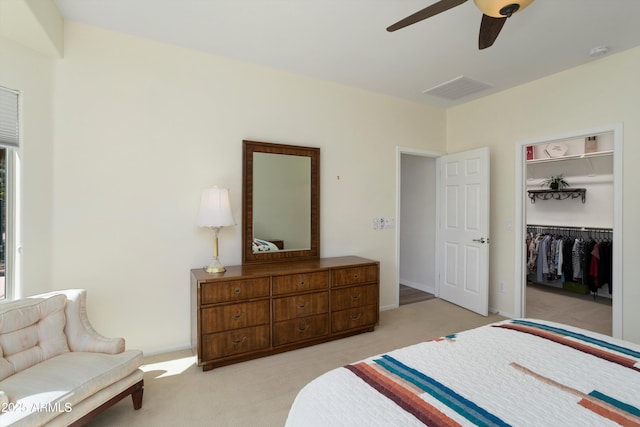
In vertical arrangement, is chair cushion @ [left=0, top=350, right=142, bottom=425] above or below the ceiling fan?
below

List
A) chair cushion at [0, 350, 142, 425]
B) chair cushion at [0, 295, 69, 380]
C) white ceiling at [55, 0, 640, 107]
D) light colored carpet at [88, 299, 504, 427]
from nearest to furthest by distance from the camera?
chair cushion at [0, 350, 142, 425] → chair cushion at [0, 295, 69, 380] → light colored carpet at [88, 299, 504, 427] → white ceiling at [55, 0, 640, 107]

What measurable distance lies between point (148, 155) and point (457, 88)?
11.0ft

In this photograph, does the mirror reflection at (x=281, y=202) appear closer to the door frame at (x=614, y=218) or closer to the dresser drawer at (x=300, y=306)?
Answer: the dresser drawer at (x=300, y=306)

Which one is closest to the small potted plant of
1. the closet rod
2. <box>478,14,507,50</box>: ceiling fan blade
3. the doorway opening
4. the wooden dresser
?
the closet rod

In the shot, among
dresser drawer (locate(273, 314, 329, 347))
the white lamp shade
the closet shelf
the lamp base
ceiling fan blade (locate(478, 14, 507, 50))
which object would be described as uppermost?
ceiling fan blade (locate(478, 14, 507, 50))

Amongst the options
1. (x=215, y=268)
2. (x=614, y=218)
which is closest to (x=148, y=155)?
(x=215, y=268)

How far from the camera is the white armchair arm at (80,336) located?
80.5 inches

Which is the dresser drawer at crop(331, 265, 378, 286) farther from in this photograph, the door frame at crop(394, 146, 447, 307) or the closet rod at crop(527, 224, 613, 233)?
the closet rod at crop(527, 224, 613, 233)

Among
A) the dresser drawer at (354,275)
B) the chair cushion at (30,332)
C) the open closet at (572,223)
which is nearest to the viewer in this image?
the chair cushion at (30,332)

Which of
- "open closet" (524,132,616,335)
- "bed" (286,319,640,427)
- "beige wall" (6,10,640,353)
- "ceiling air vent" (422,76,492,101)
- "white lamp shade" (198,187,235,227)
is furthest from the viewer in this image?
"open closet" (524,132,616,335)

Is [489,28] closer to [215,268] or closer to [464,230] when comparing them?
[215,268]

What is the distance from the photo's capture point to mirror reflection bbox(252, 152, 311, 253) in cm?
323

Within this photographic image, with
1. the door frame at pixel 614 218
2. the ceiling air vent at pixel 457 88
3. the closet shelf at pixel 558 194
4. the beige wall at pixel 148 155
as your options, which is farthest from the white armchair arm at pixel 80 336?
the closet shelf at pixel 558 194

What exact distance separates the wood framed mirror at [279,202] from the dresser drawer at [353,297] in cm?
54
